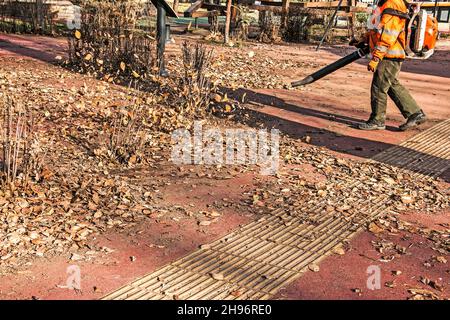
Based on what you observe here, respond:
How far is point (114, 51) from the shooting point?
10.5 metres

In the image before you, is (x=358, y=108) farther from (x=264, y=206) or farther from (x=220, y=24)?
(x=220, y=24)

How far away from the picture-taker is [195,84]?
8.05m

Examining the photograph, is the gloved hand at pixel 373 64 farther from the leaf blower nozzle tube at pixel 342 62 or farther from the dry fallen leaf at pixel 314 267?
the dry fallen leaf at pixel 314 267

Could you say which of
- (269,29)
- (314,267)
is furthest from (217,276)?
(269,29)

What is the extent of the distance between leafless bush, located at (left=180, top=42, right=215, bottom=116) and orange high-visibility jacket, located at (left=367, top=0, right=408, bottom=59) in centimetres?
224

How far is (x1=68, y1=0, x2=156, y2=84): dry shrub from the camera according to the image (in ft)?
34.0

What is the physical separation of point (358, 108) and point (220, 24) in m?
11.2

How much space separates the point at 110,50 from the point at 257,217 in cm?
644

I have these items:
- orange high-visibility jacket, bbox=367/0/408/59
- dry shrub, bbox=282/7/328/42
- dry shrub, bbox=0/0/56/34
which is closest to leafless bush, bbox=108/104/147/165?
orange high-visibility jacket, bbox=367/0/408/59

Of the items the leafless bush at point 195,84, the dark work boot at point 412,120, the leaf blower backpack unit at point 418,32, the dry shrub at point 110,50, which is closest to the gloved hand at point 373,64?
the leaf blower backpack unit at point 418,32

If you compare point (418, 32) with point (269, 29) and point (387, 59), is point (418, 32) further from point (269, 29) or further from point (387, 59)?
point (269, 29)

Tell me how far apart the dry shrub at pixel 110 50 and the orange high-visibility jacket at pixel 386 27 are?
4.01m

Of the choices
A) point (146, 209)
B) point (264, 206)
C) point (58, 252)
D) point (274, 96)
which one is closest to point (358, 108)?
point (274, 96)
